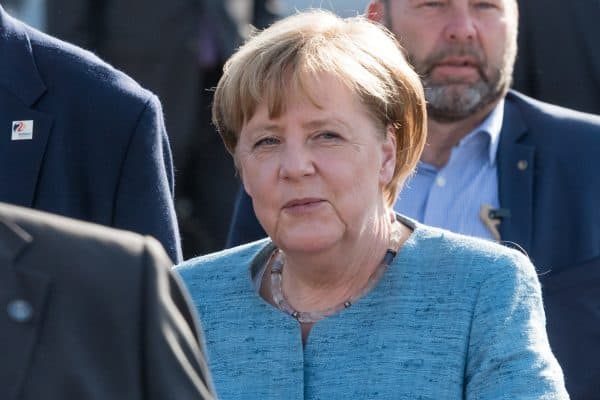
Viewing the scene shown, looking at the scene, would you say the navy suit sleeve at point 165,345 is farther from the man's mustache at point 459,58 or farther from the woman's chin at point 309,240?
the man's mustache at point 459,58

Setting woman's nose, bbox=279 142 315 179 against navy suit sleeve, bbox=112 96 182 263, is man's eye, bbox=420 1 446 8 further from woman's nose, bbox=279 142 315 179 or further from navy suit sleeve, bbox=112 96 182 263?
woman's nose, bbox=279 142 315 179

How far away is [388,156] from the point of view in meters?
3.77

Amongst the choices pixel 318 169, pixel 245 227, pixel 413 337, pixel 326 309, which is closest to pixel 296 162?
pixel 318 169

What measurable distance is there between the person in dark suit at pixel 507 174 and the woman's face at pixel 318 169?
0.91m

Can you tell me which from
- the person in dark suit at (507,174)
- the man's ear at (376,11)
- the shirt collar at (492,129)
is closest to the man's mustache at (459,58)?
the person in dark suit at (507,174)

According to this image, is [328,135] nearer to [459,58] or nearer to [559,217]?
[559,217]

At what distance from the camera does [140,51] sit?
7047mm

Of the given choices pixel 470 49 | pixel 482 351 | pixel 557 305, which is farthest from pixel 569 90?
pixel 482 351

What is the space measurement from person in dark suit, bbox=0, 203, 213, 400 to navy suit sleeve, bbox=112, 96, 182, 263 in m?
1.83

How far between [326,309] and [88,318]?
1626 mm

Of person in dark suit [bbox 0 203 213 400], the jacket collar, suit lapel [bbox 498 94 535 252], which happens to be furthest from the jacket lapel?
person in dark suit [bbox 0 203 213 400]

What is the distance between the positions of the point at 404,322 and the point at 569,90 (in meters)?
3.23

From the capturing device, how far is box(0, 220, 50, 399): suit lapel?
79.0 inches

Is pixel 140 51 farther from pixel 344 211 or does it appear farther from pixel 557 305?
pixel 344 211
